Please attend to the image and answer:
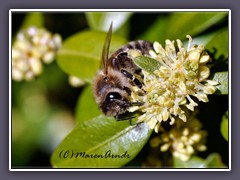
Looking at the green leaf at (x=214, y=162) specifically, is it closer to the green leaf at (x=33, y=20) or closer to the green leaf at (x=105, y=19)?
the green leaf at (x=105, y=19)

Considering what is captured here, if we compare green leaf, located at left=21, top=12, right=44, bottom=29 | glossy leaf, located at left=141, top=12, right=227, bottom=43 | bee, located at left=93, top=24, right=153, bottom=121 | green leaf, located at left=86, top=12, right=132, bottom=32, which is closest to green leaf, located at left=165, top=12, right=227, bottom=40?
glossy leaf, located at left=141, top=12, right=227, bottom=43

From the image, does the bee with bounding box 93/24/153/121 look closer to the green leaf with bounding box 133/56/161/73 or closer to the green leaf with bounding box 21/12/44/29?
the green leaf with bounding box 133/56/161/73

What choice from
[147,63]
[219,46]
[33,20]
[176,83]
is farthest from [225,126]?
[33,20]

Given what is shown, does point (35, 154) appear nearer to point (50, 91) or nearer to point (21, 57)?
point (50, 91)

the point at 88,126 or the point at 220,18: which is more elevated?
the point at 220,18

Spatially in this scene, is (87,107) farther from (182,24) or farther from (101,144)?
(182,24)

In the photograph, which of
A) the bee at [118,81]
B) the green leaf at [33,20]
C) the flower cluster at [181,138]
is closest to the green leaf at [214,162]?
the flower cluster at [181,138]
